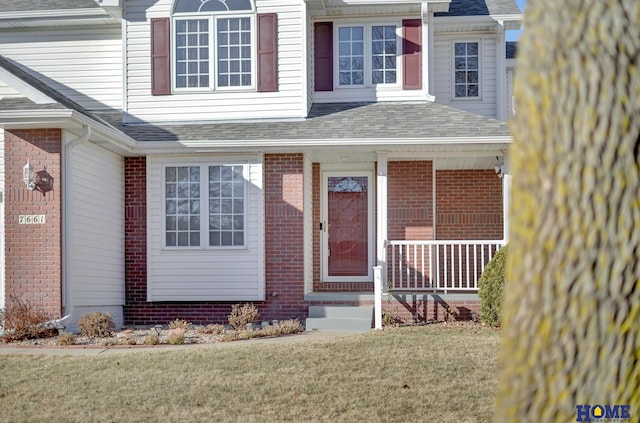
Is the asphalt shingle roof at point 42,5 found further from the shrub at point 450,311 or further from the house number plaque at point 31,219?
the shrub at point 450,311

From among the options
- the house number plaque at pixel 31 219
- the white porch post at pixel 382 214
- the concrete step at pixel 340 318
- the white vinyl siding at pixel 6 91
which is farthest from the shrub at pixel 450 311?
the white vinyl siding at pixel 6 91

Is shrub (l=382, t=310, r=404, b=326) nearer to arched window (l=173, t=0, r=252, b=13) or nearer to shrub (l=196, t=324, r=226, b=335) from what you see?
shrub (l=196, t=324, r=226, b=335)

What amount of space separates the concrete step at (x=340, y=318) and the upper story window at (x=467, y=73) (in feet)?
16.8

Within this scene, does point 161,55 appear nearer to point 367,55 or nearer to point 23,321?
point 367,55

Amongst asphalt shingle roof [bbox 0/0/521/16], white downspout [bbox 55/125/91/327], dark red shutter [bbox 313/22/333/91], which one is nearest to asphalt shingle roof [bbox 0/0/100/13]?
asphalt shingle roof [bbox 0/0/521/16]

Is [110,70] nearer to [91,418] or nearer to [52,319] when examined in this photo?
[52,319]

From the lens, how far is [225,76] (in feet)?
45.0

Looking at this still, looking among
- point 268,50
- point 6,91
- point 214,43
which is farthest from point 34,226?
point 268,50

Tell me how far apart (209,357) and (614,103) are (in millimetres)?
7075

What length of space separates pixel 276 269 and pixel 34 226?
3.98 m

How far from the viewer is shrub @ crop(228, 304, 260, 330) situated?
1202cm

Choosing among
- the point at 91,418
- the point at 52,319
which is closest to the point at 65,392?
the point at 91,418

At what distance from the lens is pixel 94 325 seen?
10.9m

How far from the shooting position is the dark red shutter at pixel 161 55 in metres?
13.8
